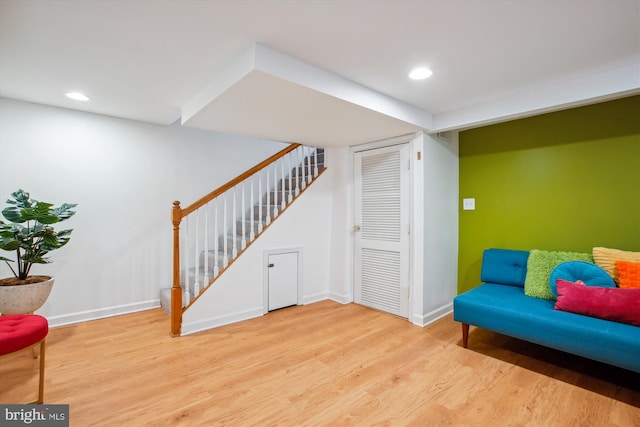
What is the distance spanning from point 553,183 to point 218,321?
3613mm

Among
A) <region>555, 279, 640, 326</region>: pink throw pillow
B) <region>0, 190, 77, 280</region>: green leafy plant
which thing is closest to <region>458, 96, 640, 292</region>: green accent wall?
<region>555, 279, 640, 326</region>: pink throw pillow

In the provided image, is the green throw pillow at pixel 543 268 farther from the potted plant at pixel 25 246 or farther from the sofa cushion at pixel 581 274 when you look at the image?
the potted plant at pixel 25 246

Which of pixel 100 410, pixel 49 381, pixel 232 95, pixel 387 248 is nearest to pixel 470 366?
pixel 387 248

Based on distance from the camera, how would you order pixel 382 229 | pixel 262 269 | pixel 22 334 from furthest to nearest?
1. pixel 382 229
2. pixel 262 269
3. pixel 22 334

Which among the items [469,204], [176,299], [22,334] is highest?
[469,204]

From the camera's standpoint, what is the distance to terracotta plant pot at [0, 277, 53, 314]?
92.5 inches

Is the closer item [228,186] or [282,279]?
[228,186]

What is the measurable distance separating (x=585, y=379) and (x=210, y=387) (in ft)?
8.69

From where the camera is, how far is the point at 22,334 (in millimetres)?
1726

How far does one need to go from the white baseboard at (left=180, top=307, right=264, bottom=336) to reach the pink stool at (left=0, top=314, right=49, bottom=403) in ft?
3.63

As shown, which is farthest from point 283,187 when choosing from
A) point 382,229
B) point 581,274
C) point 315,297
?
point 581,274

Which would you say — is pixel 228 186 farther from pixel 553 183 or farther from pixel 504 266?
pixel 553 183

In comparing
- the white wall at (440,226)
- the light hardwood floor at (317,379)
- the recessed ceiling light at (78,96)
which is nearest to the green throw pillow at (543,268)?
the light hardwood floor at (317,379)

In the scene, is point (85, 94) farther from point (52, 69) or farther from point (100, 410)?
point (100, 410)
